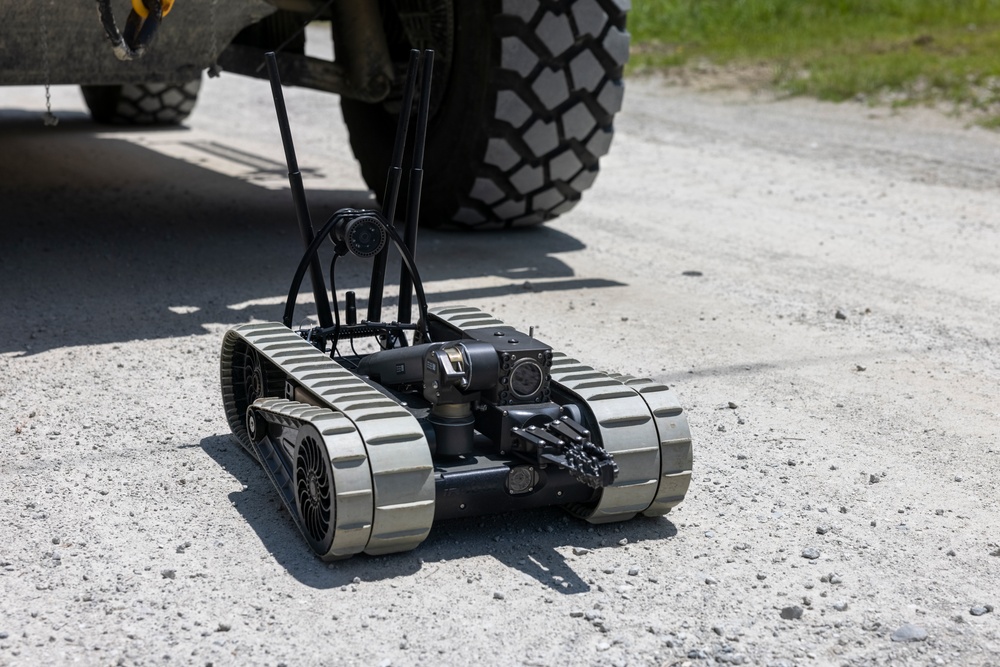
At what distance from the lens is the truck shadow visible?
5.32 m

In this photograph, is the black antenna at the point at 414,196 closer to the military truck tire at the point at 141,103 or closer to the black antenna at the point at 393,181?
the black antenna at the point at 393,181

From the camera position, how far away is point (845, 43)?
14.3 metres

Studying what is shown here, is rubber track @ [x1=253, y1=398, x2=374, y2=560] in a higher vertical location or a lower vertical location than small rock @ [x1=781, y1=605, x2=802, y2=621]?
higher

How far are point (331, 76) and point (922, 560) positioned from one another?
4266mm

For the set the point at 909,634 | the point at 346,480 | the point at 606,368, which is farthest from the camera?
the point at 606,368

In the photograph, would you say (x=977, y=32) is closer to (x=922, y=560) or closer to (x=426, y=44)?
(x=426, y=44)

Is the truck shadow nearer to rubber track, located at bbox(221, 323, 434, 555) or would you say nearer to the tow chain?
the tow chain

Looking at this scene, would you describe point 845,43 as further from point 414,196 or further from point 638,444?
point 638,444

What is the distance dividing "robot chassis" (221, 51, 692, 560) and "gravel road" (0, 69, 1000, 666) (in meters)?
0.13

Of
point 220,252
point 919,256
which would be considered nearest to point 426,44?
point 220,252

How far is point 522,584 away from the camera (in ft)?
9.99

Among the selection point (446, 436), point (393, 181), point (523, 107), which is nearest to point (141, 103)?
point (523, 107)

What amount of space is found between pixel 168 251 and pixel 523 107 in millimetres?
1950

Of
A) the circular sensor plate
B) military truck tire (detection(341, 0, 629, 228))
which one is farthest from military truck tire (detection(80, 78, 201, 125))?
the circular sensor plate
